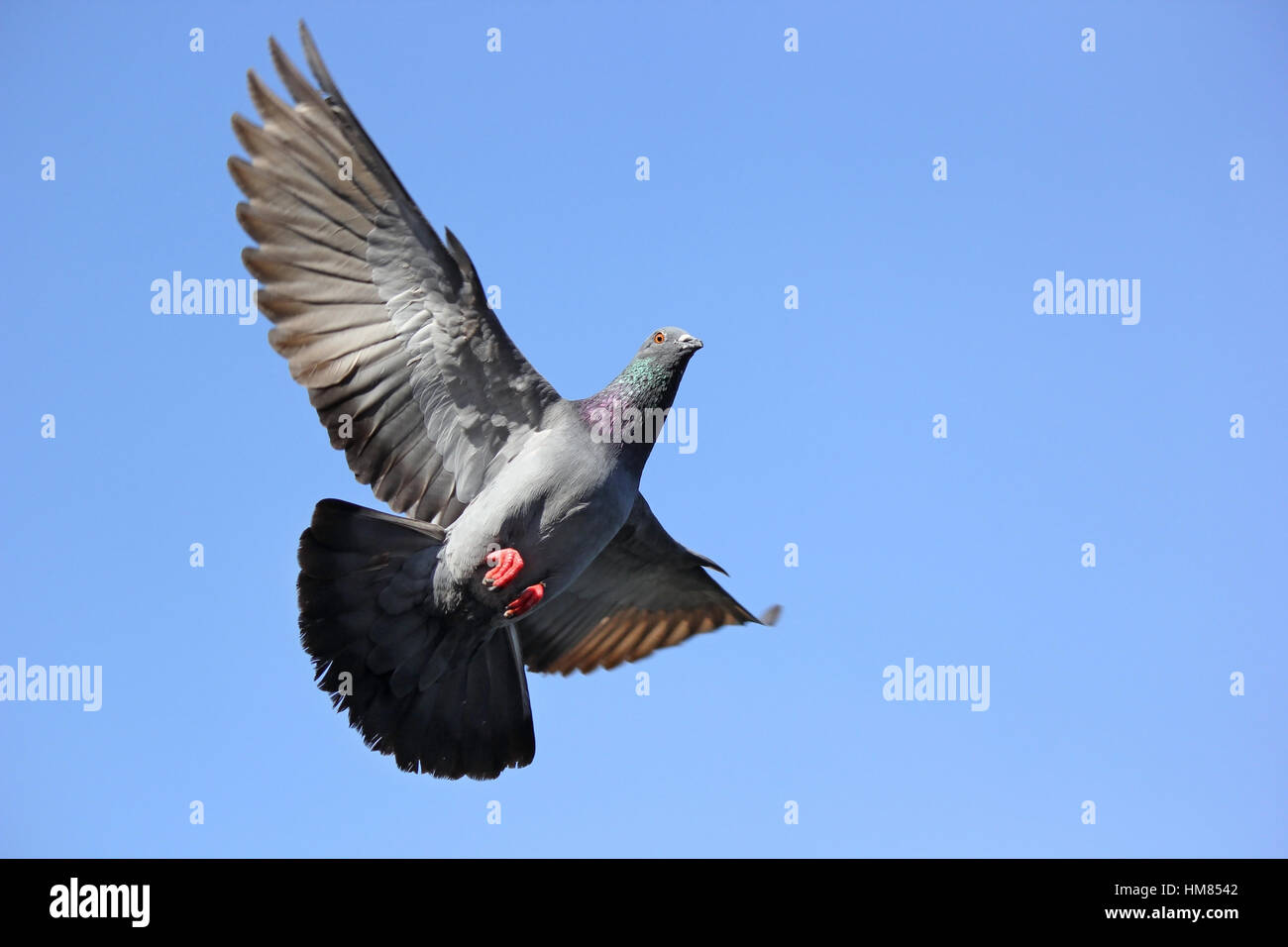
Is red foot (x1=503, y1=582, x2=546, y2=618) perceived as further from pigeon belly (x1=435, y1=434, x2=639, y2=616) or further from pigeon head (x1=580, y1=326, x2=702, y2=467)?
pigeon head (x1=580, y1=326, x2=702, y2=467)

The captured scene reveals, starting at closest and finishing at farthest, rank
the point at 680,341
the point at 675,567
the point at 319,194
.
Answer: the point at 319,194
the point at 680,341
the point at 675,567

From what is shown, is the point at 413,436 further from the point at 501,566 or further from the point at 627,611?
the point at 627,611

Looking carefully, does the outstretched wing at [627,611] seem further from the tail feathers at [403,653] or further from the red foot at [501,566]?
the red foot at [501,566]

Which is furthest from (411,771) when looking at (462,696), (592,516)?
(592,516)

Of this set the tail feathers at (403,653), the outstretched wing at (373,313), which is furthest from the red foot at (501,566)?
the outstretched wing at (373,313)

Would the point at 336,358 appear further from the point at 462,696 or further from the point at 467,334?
the point at 462,696
